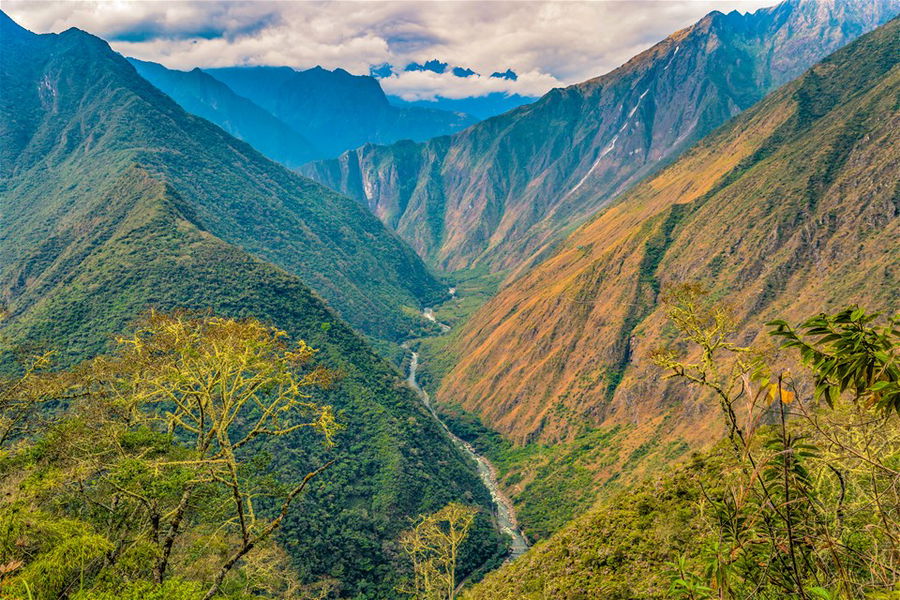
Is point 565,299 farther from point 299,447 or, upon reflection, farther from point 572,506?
point 299,447

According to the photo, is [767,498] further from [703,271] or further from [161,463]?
[703,271]

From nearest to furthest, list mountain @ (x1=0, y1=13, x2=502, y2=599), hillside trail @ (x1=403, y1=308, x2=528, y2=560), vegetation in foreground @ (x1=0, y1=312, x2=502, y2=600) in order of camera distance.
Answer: vegetation in foreground @ (x1=0, y1=312, x2=502, y2=600) < mountain @ (x1=0, y1=13, x2=502, y2=599) < hillside trail @ (x1=403, y1=308, x2=528, y2=560)

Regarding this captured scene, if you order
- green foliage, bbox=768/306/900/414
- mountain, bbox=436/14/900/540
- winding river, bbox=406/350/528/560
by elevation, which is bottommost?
winding river, bbox=406/350/528/560

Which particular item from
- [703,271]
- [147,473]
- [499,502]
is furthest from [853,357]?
[703,271]

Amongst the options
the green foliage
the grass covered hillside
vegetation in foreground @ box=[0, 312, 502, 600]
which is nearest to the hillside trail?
vegetation in foreground @ box=[0, 312, 502, 600]

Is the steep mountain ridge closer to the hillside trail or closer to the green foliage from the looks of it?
the hillside trail

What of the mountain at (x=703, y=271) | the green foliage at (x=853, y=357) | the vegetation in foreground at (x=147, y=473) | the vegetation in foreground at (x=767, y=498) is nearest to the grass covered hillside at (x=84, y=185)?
the vegetation in foreground at (x=147, y=473)

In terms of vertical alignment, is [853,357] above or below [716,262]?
above
